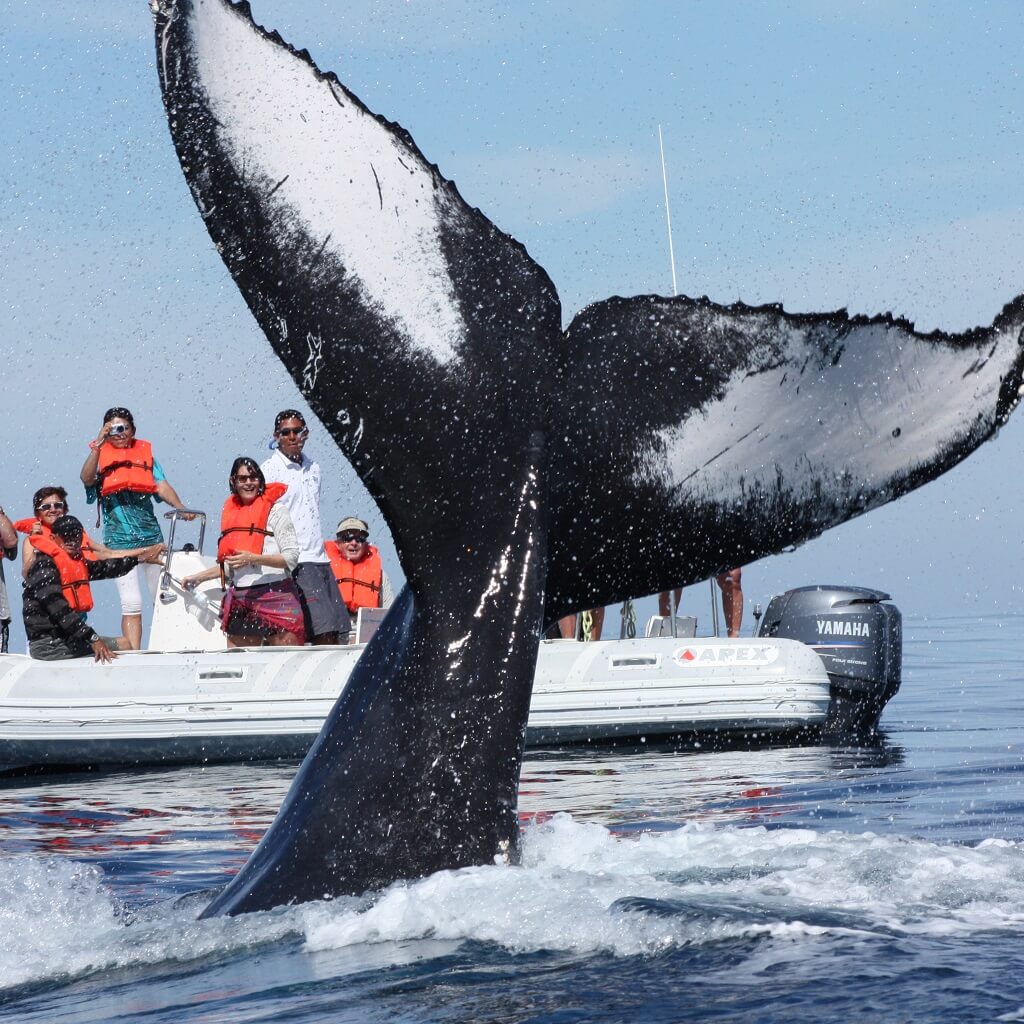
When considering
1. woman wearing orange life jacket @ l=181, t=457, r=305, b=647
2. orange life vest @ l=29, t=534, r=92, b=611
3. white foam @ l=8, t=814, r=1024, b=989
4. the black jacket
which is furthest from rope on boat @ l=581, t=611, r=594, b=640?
white foam @ l=8, t=814, r=1024, b=989

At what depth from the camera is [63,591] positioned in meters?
13.2

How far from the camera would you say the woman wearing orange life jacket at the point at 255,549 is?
12500 millimetres

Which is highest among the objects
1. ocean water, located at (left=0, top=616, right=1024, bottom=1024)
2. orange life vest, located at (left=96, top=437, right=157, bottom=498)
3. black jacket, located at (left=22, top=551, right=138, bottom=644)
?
orange life vest, located at (left=96, top=437, right=157, bottom=498)

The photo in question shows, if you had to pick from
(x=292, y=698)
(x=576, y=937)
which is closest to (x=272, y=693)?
(x=292, y=698)

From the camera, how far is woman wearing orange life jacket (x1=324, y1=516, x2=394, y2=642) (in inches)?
559

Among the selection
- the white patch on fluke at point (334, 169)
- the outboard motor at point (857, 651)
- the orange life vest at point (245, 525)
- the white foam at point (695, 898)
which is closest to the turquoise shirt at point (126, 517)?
the orange life vest at point (245, 525)

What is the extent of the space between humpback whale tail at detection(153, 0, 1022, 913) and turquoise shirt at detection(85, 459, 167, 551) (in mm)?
9752

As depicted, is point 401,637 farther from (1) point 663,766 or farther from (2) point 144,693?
(2) point 144,693

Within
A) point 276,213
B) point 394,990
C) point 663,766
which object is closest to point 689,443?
point 276,213

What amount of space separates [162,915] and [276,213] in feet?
9.07

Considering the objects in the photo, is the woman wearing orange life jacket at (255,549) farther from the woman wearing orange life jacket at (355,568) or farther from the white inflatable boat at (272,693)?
the woman wearing orange life jacket at (355,568)

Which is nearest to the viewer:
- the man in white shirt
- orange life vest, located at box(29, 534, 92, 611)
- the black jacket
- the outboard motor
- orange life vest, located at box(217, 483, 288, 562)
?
orange life vest, located at box(217, 483, 288, 562)

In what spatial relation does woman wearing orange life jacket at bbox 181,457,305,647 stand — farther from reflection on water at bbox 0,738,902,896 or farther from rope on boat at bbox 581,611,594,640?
rope on boat at bbox 581,611,594,640

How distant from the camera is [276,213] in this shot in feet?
11.5
